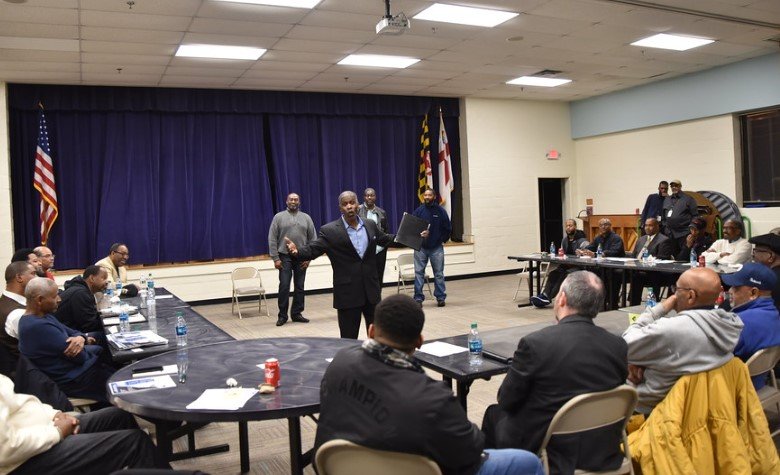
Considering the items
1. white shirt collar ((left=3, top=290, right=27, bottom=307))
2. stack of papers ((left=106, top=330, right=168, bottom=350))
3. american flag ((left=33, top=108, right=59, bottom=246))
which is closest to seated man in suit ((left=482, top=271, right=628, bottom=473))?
stack of papers ((left=106, top=330, right=168, bottom=350))

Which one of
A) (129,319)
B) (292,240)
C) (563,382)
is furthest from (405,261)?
(563,382)

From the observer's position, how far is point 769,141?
10.1 meters

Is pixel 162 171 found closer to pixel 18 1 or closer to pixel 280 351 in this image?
pixel 18 1

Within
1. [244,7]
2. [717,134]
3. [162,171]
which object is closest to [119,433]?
[244,7]

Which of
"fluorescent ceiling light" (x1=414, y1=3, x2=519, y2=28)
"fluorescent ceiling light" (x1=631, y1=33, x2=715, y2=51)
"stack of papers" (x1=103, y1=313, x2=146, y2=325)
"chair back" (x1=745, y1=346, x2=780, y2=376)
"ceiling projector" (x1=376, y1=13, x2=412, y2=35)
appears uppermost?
"fluorescent ceiling light" (x1=631, y1=33, x2=715, y2=51)

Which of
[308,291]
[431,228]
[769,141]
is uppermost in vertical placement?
[769,141]

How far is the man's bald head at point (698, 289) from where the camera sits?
2930 mm

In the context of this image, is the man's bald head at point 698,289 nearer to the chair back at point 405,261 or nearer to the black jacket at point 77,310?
the black jacket at point 77,310

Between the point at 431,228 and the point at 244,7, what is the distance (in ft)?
14.0

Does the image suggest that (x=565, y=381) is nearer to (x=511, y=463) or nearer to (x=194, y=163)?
(x=511, y=463)

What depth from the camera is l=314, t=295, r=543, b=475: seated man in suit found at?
1822 millimetres

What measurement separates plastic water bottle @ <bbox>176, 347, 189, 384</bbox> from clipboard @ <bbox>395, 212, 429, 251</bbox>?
356 cm

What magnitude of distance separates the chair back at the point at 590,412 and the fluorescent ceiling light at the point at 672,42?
718 centimetres

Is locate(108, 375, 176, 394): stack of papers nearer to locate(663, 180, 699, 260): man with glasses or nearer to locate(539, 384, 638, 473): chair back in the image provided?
locate(539, 384, 638, 473): chair back
